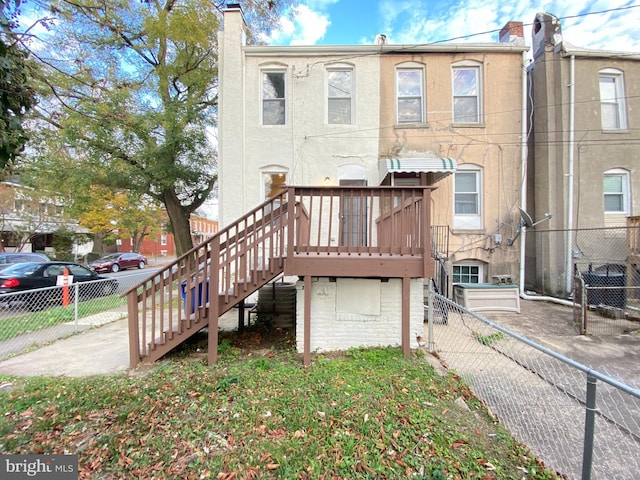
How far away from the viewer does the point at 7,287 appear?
270 inches

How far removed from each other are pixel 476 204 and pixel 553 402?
5.93 meters

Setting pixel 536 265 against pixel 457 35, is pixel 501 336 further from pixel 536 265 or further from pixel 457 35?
pixel 457 35

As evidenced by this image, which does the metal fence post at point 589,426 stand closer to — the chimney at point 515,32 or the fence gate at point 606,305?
the fence gate at point 606,305

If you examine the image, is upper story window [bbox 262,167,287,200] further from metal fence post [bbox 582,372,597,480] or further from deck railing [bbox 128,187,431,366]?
metal fence post [bbox 582,372,597,480]

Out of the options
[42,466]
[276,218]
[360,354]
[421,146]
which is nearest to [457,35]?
[421,146]

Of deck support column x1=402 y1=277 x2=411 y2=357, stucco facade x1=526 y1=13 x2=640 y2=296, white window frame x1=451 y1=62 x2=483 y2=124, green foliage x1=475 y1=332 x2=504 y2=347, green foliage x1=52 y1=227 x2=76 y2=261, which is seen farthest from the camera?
green foliage x1=52 y1=227 x2=76 y2=261

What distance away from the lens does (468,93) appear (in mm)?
7891

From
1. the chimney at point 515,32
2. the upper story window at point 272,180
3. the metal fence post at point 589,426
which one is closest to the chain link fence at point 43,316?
the upper story window at point 272,180

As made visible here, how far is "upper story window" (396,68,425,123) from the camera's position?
7.88 metres

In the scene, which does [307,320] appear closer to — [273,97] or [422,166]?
[422,166]

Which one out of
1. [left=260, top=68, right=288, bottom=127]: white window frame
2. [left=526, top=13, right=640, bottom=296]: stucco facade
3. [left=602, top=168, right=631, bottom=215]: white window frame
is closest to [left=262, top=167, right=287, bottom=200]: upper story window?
[left=260, top=68, right=288, bottom=127]: white window frame

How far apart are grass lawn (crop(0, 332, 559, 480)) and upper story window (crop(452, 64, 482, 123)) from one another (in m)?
7.10

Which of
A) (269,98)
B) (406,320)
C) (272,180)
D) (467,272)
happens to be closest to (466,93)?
(467,272)

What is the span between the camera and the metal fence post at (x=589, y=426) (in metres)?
1.71
